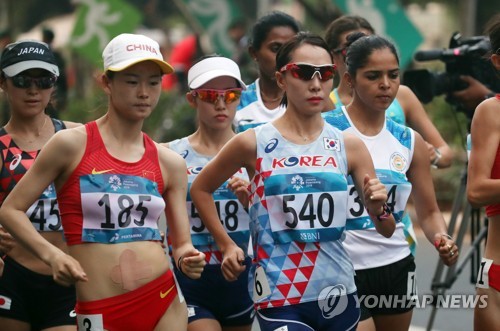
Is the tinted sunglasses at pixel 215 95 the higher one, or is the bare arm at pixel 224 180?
the tinted sunglasses at pixel 215 95

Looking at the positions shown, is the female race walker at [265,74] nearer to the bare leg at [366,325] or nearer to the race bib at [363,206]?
the race bib at [363,206]

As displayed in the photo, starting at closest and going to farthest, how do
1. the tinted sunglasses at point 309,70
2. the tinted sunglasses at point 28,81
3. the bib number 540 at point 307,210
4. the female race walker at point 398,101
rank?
the bib number 540 at point 307,210 < the tinted sunglasses at point 309,70 < the tinted sunglasses at point 28,81 < the female race walker at point 398,101

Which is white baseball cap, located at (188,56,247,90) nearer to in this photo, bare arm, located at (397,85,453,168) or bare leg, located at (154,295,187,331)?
bare arm, located at (397,85,453,168)

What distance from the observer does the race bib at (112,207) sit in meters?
5.85

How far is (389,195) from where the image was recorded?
6.97m

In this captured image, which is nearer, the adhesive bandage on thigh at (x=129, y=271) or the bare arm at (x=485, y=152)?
the adhesive bandage on thigh at (x=129, y=271)

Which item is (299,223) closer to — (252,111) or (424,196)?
(424,196)

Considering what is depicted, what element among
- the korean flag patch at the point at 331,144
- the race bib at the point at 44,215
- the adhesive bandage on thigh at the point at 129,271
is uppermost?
the korean flag patch at the point at 331,144

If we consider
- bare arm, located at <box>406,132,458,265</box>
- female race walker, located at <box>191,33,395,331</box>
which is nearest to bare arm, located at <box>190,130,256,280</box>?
female race walker, located at <box>191,33,395,331</box>

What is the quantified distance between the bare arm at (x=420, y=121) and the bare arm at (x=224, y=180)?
1926 mm

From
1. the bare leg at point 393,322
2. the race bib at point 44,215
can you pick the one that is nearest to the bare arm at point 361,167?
the bare leg at point 393,322

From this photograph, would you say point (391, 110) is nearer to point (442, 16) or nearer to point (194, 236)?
point (194, 236)

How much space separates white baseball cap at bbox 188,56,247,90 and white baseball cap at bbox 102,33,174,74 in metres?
1.53

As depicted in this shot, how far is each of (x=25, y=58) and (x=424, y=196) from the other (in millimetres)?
2335
